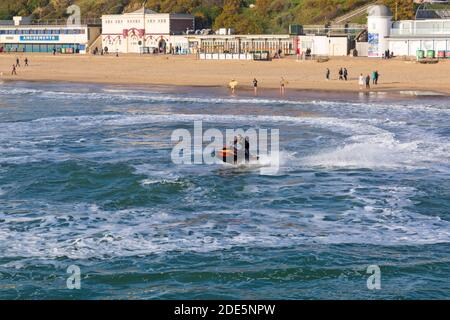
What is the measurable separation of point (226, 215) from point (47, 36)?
10384 cm

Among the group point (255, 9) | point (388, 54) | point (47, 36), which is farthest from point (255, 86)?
point (47, 36)

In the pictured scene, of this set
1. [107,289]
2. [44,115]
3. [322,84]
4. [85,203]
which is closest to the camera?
[107,289]

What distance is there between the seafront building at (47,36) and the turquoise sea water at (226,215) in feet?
250

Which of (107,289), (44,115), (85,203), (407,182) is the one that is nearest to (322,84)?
(44,115)

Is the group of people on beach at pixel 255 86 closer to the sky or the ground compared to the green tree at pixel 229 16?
closer to the ground

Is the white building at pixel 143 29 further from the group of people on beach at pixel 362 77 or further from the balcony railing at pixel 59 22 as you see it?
the group of people on beach at pixel 362 77

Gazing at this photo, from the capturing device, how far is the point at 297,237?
22.2 metres

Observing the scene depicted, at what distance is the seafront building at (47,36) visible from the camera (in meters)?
120

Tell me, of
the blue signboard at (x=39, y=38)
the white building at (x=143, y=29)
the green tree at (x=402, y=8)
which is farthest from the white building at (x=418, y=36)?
the blue signboard at (x=39, y=38)

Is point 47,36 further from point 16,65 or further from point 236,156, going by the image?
point 236,156

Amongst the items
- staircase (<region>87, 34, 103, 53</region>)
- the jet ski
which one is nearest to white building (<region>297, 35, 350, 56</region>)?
staircase (<region>87, 34, 103, 53</region>)

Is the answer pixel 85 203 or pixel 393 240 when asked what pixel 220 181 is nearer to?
pixel 85 203

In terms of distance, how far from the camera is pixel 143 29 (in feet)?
366
